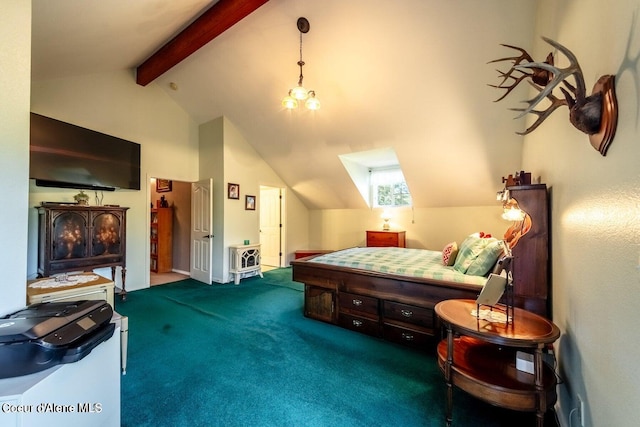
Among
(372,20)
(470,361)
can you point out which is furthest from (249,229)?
(470,361)

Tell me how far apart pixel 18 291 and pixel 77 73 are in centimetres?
381

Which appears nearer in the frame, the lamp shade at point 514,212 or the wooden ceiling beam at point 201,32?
the lamp shade at point 514,212

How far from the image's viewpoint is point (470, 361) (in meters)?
1.61

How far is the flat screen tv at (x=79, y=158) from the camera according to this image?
3.21 metres

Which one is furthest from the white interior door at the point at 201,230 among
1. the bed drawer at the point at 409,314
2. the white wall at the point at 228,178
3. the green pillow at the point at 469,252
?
the green pillow at the point at 469,252

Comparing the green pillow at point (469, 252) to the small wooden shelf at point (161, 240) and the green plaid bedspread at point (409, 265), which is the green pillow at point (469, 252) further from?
the small wooden shelf at point (161, 240)

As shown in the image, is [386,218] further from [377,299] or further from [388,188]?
[377,299]

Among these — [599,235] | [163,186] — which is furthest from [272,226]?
[599,235]

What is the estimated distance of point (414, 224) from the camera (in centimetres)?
550

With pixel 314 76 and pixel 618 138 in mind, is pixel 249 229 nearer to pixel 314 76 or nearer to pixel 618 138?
pixel 314 76

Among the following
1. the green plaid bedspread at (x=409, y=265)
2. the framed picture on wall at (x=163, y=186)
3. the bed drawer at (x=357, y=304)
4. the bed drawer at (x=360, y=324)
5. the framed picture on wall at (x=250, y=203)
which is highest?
the framed picture on wall at (x=163, y=186)

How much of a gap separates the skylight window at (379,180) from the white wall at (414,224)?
0.23m

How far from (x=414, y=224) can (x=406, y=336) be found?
131 inches

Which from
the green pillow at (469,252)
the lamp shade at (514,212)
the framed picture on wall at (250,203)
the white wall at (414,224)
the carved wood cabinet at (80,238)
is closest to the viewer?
the lamp shade at (514,212)
